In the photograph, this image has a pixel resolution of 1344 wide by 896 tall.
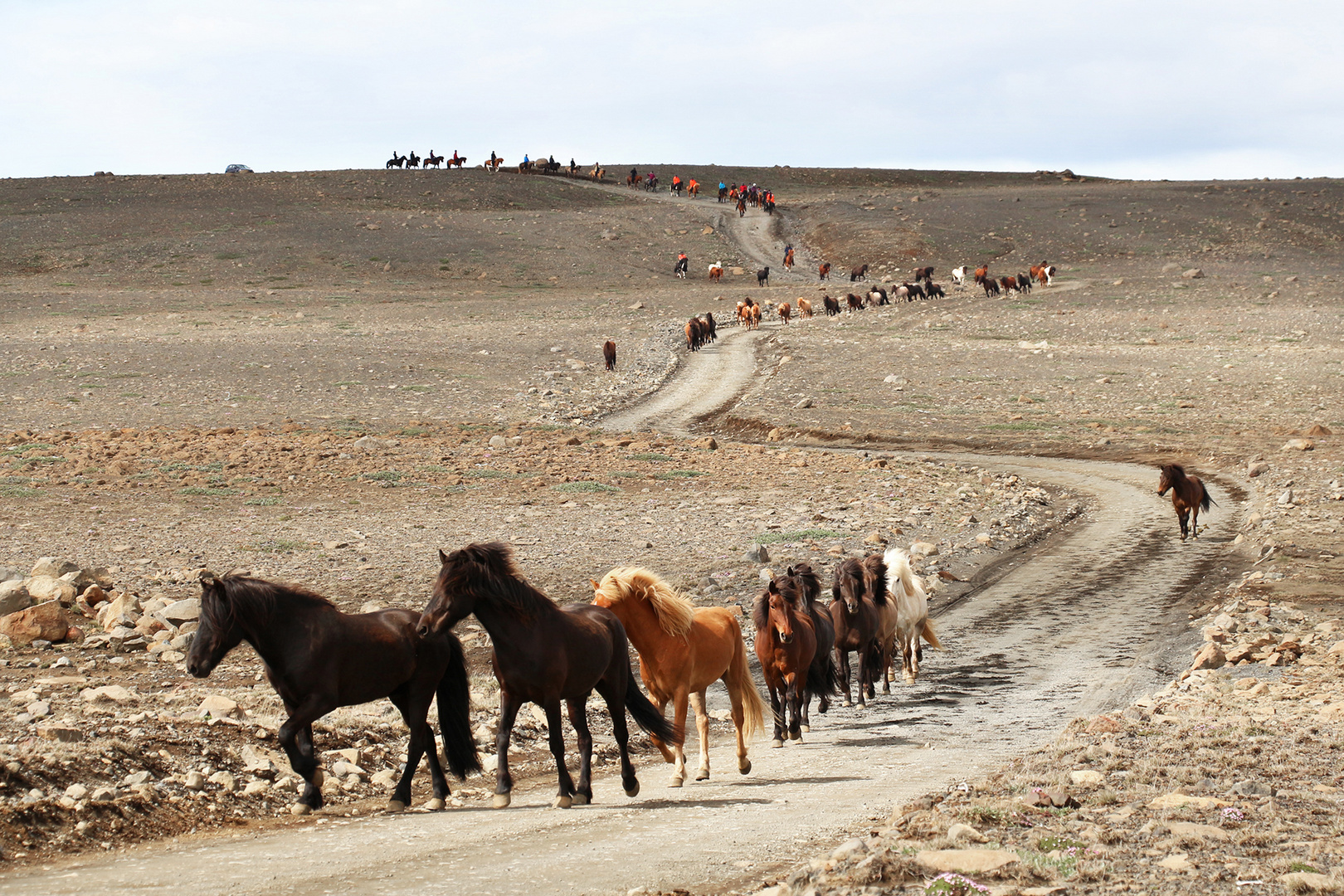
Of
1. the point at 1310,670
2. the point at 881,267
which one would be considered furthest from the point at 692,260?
the point at 1310,670

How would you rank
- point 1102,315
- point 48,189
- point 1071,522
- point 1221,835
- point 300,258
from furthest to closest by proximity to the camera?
point 48,189, point 300,258, point 1102,315, point 1071,522, point 1221,835

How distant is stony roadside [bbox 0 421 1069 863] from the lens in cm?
711

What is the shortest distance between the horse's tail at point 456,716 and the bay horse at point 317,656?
0.13 m

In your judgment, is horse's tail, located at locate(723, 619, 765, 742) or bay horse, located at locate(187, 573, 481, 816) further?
horse's tail, located at locate(723, 619, 765, 742)

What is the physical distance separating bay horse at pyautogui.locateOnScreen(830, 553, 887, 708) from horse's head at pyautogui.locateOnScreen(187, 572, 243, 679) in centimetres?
527

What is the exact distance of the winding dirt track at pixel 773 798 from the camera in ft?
18.6

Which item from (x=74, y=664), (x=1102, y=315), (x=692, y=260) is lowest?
(x=74, y=664)

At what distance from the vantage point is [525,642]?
685 cm

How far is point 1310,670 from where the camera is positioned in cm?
987

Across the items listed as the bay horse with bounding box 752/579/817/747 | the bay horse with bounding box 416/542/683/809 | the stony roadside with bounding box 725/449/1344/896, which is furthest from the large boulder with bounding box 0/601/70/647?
the stony roadside with bounding box 725/449/1344/896

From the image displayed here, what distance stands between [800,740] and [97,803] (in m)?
5.08

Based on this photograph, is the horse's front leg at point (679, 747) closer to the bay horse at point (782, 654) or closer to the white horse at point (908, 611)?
the bay horse at point (782, 654)

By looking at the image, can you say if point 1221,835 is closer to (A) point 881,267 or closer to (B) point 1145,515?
(B) point 1145,515

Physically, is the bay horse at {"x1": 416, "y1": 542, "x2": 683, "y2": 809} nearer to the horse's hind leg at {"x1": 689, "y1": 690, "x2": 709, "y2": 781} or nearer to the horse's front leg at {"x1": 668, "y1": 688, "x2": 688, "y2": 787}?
the horse's front leg at {"x1": 668, "y1": 688, "x2": 688, "y2": 787}
